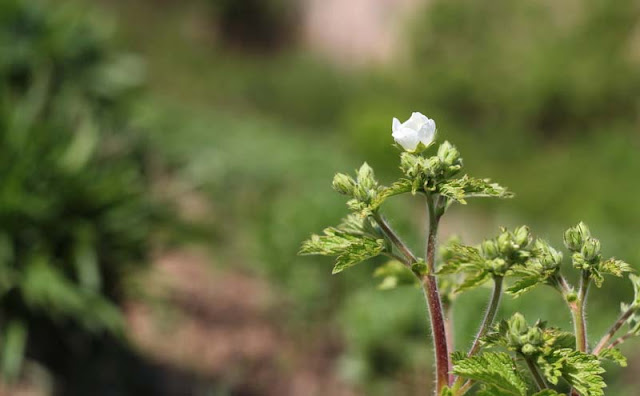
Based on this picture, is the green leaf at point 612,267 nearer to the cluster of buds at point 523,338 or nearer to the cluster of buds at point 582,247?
the cluster of buds at point 582,247

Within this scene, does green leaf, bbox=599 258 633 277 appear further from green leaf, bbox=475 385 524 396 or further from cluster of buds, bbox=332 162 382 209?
cluster of buds, bbox=332 162 382 209

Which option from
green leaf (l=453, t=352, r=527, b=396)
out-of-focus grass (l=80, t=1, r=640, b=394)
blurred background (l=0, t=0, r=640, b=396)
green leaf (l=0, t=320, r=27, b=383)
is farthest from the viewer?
out-of-focus grass (l=80, t=1, r=640, b=394)

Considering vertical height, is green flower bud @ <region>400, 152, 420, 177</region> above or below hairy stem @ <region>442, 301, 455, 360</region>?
above

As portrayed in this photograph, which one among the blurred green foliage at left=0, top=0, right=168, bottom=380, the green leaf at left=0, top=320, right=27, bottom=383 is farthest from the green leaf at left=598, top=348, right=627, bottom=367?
the green leaf at left=0, top=320, right=27, bottom=383

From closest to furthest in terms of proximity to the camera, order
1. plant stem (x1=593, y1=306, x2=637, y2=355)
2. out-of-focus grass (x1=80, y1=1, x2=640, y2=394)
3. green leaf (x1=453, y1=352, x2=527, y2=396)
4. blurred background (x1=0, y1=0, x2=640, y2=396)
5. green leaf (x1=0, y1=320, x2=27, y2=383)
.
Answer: green leaf (x1=453, y1=352, x2=527, y2=396)
plant stem (x1=593, y1=306, x2=637, y2=355)
green leaf (x1=0, y1=320, x2=27, y2=383)
blurred background (x1=0, y1=0, x2=640, y2=396)
out-of-focus grass (x1=80, y1=1, x2=640, y2=394)

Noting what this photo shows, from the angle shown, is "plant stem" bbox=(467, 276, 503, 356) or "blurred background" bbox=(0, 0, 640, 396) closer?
"plant stem" bbox=(467, 276, 503, 356)

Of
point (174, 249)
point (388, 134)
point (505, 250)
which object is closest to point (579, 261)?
point (505, 250)

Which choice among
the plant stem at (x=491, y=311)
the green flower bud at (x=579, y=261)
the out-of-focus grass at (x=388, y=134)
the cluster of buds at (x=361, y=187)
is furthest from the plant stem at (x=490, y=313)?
the out-of-focus grass at (x=388, y=134)

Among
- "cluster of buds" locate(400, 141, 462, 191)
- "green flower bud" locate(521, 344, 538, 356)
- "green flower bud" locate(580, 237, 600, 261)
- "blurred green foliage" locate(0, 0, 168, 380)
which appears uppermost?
"blurred green foliage" locate(0, 0, 168, 380)
